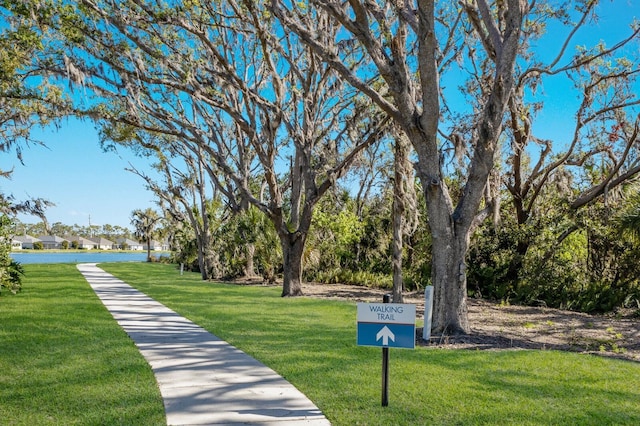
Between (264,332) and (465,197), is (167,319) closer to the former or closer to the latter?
(264,332)

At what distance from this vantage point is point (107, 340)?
823 cm

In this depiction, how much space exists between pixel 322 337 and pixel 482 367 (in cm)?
290

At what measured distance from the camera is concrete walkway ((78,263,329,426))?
469 cm

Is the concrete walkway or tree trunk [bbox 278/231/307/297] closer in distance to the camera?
the concrete walkway

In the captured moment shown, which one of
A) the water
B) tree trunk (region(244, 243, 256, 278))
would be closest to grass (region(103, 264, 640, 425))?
tree trunk (region(244, 243, 256, 278))

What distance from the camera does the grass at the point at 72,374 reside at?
4.73 meters

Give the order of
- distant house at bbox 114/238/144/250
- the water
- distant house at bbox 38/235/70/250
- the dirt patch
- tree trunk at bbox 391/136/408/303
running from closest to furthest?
the dirt patch
tree trunk at bbox 391/136/408/303
the water
distant house at bbox 38/235/70/250
distant house at bbox 114/238/144/250

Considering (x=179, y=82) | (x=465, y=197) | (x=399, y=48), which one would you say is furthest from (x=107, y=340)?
(x=179, y=82)

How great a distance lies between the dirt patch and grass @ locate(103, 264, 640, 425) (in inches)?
34.5

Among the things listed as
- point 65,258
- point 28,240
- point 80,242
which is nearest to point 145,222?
point 65,258

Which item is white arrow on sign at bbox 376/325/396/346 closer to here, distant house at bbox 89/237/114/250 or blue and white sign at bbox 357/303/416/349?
blue and white sign at bbox 357/303/416/349

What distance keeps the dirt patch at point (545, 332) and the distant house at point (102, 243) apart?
5114 inches

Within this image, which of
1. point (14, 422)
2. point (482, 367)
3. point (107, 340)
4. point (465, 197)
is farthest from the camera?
point (465, 197)

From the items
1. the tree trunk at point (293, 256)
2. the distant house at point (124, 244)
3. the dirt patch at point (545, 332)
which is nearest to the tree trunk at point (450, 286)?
the dirt patch at point (545, 332)
